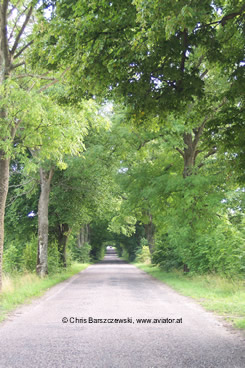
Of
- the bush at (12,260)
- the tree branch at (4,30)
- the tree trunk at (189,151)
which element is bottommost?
the bush at (12,260)

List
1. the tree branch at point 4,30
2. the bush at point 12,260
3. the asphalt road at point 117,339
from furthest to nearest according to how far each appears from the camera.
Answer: the bush at point 12,260, the tree branch at point 4,30, the asphalt road at point 117,339

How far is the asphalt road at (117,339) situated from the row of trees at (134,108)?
3191 mm

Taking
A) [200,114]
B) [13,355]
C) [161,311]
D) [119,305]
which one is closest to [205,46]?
[200,114]

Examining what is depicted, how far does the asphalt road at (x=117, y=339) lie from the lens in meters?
4.66

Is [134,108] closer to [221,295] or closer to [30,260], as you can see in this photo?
[221,295]

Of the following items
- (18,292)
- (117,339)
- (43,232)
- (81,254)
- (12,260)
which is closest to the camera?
(117,339)

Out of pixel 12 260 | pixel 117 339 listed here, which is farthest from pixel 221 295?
pixel 12 260

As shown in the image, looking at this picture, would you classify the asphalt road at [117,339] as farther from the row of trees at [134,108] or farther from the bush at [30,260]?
the bush at [30,260]

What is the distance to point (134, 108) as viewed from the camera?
6.31 metres

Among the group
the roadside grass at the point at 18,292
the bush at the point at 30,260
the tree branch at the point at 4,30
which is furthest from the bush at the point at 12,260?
the tree branch at the point at 4,30

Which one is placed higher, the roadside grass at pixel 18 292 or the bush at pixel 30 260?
the bush at pixel 30 260

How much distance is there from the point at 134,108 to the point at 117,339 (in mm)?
4042

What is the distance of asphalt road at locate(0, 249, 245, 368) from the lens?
4.66 m

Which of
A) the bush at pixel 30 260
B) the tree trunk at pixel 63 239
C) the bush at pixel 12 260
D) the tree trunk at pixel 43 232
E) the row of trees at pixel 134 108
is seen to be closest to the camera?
the row of trees at pixel 134 108
